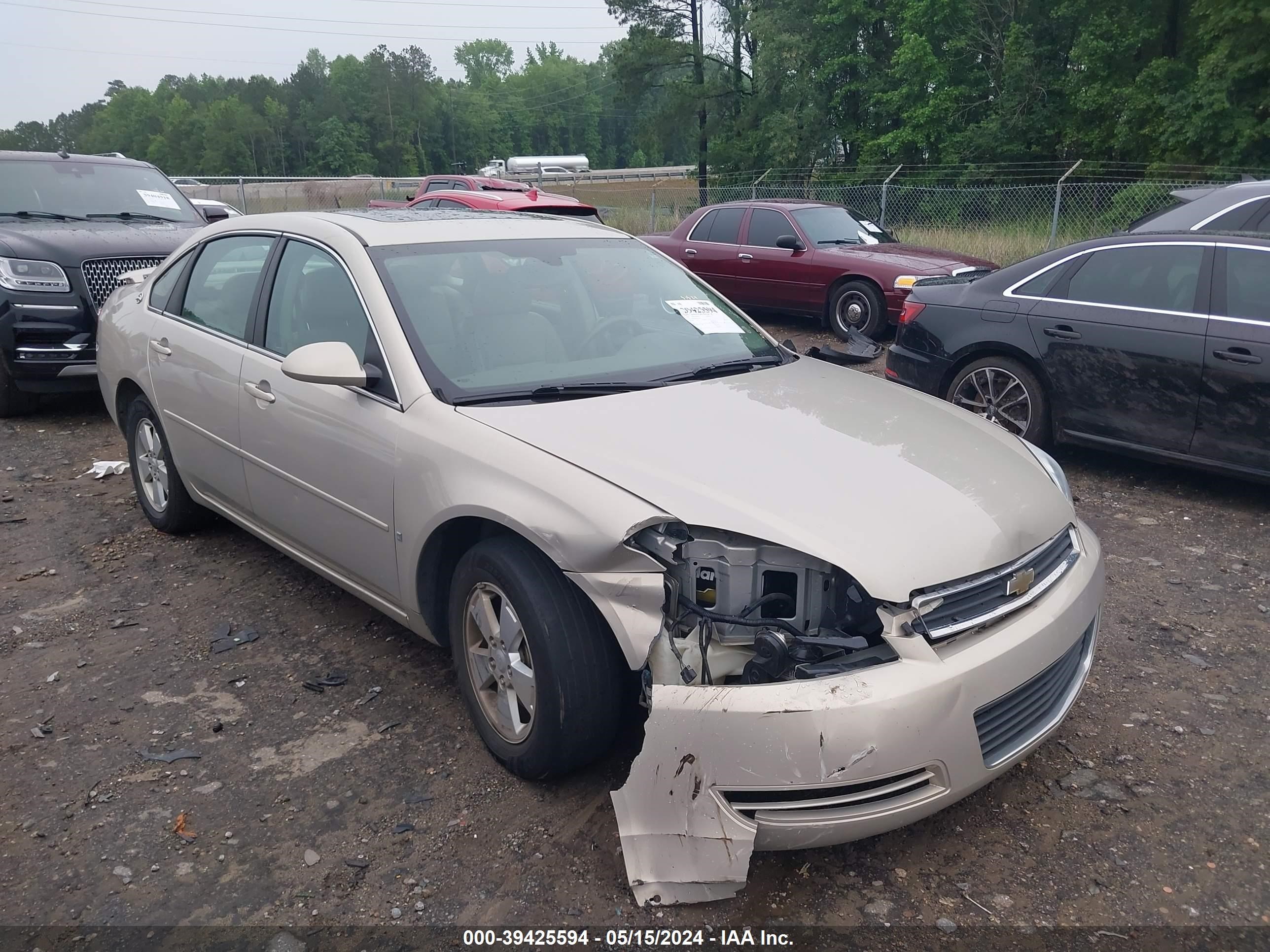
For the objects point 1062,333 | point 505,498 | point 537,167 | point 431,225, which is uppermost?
point 537,167

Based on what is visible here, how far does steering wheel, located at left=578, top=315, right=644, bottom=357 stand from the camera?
11.5 feet

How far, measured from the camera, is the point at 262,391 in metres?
3.81

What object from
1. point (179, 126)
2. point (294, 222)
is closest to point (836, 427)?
point (294, 222)

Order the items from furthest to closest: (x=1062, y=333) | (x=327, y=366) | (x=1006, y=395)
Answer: (x=1006, y=395) → (x=1062, y=333) → (x=327, y=366)

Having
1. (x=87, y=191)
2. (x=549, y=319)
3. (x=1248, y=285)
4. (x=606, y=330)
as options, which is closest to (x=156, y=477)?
(x=549, y=319)

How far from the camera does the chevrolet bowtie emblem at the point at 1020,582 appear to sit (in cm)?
264

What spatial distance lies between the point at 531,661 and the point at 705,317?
5.86ft

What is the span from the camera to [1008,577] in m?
2.64

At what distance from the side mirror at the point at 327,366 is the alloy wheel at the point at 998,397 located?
4.21 m

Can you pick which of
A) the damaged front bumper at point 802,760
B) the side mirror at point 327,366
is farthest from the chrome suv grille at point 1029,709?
the side mirror at point 327,366

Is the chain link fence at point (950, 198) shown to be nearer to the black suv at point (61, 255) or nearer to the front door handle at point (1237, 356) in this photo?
the black suv at point (61, 255)

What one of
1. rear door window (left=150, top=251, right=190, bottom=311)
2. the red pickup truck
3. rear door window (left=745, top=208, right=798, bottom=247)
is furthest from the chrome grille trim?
the red pickup truck

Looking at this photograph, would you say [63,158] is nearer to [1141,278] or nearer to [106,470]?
[106,470]

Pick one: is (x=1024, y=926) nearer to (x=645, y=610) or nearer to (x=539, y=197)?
(x=645, y=610)
